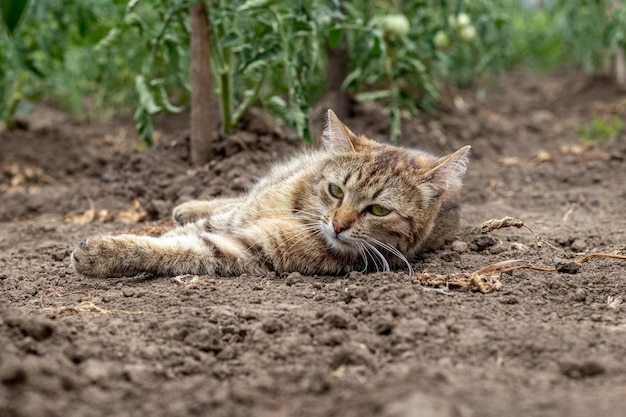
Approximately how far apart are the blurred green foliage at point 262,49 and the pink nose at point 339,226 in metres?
1.35

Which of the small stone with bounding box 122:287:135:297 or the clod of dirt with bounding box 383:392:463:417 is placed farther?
the small stone with bounding box 122:287:135:297

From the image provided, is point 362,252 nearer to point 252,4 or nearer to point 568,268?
point 568,268

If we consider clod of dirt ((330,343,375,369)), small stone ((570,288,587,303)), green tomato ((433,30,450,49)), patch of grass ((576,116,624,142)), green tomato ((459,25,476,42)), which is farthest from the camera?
green tomato ((433,30,450,49))

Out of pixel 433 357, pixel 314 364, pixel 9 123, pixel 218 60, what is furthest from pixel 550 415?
pixel 9 123

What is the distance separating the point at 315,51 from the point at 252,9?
51cm

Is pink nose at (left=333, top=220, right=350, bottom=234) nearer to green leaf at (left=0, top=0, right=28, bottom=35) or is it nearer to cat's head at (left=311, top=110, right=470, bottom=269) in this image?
cat's head at (left=311, top=110, right=470, bottom=269)

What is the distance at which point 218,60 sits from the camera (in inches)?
195

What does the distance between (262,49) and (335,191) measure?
133 cm

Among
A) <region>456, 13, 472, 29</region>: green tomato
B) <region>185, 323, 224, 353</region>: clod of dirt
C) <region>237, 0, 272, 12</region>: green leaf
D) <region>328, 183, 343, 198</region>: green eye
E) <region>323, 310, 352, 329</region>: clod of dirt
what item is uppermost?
<region>456, 13, 472, 29</region>: green tomato

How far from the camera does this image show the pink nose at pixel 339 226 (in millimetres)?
3264

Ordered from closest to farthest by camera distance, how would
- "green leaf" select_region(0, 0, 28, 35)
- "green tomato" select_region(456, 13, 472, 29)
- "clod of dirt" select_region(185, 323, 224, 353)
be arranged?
"green leaf" select_region(0, 0, 28, 35) → "clod of dirt" select_region(185, 323, 224, 353) → "green tomato" select_region(456, 13, 472, 29)

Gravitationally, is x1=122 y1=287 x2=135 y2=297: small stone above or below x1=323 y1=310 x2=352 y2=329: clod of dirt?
below

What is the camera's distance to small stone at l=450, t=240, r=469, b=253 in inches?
149

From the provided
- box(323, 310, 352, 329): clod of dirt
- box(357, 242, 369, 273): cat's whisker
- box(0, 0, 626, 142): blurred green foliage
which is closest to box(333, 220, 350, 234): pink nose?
box(357, 242, 369, 273): cat's whisker
